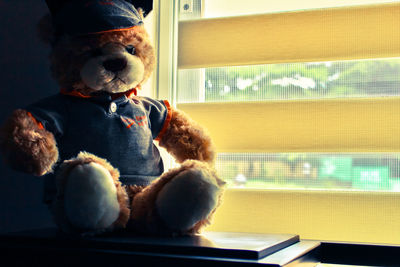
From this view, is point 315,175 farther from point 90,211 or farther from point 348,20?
point 90,211

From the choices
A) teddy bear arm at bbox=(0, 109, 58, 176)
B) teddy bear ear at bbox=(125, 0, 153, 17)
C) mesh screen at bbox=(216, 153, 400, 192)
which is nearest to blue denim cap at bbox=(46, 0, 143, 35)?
teddy bear ear at bbox=(125, 0, 153, 17)

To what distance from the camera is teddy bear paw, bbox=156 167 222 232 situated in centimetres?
88

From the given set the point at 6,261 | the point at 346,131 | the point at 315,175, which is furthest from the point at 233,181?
the point at 6,261

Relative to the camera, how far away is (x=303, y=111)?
1.27m

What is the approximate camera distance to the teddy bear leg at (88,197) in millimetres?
869

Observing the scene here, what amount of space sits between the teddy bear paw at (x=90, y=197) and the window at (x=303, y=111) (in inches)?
20.0

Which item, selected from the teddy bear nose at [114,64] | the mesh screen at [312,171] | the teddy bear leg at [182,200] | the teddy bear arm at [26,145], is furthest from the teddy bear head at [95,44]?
the mesh screen at [312,171]

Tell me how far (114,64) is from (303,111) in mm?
569

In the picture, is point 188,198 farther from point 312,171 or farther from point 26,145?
point 312,171

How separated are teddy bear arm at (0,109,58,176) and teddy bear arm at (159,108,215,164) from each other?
32 centimetres

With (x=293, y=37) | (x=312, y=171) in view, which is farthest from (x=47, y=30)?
(x=312, y=171)

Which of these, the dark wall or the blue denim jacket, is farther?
the dark wall

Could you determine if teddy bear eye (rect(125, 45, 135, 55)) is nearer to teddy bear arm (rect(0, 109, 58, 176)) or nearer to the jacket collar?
the jacket collar

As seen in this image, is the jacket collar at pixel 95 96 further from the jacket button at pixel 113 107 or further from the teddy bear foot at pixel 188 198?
the teddy bear foot at pixel 188 198
